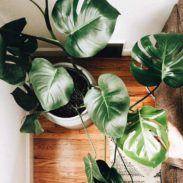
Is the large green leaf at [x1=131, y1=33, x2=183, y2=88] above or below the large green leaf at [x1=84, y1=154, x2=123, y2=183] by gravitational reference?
above

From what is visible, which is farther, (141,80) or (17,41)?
(17,41)

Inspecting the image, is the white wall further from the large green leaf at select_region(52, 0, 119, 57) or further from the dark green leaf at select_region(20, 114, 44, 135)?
the dark green leaf at select_region(20, 114, 44, 135)

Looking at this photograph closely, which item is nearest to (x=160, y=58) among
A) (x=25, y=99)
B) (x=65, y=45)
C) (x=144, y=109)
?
(x=144, y=109)

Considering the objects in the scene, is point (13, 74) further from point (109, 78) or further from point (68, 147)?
point (68, 147)

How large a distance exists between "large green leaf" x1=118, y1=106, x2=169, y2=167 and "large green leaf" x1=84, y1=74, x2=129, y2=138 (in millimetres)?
92

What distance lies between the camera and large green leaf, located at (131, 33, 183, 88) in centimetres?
100

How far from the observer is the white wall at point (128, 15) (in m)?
1.40

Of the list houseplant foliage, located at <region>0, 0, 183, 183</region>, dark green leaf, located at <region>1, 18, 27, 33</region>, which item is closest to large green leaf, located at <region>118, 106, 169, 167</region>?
houseplant foliage, located at <region>0, 0, 183, 183</region>

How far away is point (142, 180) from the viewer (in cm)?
167

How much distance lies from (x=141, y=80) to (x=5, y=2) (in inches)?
29.0

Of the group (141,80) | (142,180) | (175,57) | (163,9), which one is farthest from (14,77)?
(142,180)

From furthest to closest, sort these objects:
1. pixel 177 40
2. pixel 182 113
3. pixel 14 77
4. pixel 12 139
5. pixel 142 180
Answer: pixel 142 180 → pixel 12 139 → pixel 182 113 → pixel 14 77 → pixel 177 40

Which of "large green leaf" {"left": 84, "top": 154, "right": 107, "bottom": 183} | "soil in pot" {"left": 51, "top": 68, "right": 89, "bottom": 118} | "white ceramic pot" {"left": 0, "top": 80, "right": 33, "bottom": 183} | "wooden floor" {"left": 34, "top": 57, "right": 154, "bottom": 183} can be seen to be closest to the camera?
"large green leaf" {"left": 84, "top": 154, "right": 107, "bottom": 183}

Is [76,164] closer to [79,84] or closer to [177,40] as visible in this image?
[79,84]
